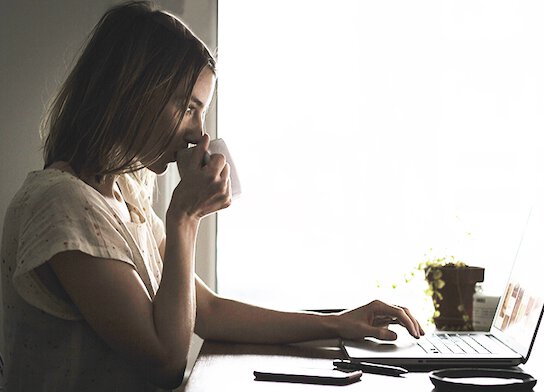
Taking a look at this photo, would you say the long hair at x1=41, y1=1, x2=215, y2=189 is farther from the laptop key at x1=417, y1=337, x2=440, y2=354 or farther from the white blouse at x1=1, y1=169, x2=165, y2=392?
the laptop key at x1=417, y1=337, x2=440, y2=354

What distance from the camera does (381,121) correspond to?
241 cm

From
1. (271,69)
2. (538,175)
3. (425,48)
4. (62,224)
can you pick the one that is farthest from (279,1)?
(62,224)

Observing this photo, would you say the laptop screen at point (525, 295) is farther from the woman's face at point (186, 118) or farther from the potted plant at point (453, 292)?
the woman's face at point (186, 118)

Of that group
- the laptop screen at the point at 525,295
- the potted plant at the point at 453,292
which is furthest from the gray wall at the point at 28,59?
the laptop screen at the point at 525,295

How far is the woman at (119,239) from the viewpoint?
53.6 inches

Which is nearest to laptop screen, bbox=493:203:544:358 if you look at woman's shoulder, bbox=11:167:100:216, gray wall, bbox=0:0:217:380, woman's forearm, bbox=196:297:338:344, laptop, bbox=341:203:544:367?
laptop, bbox=341:203:544:367

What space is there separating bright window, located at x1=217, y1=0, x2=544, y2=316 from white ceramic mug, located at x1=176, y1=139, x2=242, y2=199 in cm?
76

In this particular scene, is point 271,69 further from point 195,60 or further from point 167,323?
point 167,323

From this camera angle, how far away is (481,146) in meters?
2.43

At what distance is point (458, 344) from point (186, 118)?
63 centimetres

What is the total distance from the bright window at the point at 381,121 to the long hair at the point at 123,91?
86 cm

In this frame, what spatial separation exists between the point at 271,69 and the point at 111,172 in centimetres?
100

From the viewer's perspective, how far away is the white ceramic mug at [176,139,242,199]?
5.03 feet

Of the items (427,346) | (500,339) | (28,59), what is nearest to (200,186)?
(427,346)
